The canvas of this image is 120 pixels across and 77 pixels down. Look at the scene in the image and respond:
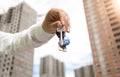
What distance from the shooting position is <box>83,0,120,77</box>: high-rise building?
64500 millimetres

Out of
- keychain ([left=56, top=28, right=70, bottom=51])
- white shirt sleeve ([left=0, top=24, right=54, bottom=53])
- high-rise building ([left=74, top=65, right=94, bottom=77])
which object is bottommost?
keychain ([left=56, top=28, right=70, bottom=51])

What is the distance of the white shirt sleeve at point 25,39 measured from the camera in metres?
1.72

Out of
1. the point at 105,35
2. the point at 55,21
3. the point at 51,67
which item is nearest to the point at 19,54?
the point at 105,35

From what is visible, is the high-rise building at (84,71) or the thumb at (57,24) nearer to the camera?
the thumb at (57,24)

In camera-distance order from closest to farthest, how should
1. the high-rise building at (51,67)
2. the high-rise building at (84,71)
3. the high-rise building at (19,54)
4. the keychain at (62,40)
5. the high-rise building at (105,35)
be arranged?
1. the keychain at (62,40)
2. the high-rise building at (105,35)
3. the high-rise building at (19,54)
4. the high-rise building at (84,71)
5. the high-rise building at (51,67)

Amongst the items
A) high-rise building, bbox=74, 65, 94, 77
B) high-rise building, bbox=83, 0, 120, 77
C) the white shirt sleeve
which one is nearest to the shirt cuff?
the white shirt sleeve

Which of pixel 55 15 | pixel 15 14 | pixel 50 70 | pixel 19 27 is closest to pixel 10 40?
pixel 55 15

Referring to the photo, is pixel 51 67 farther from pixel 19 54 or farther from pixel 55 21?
pixel 55 21

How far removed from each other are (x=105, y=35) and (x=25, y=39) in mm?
72117

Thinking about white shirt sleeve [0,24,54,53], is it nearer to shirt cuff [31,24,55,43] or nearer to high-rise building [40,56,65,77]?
shirt cuff [31,24,55,43]

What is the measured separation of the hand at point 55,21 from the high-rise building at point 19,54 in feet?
224

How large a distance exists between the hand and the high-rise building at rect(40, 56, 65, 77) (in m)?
138

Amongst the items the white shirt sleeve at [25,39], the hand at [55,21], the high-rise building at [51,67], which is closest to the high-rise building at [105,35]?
the white shirt sleeve at [25,39]

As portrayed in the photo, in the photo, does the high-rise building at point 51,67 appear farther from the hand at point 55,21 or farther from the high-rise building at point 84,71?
the hand at point 55,21
